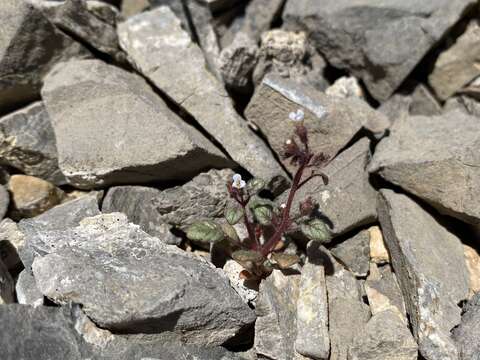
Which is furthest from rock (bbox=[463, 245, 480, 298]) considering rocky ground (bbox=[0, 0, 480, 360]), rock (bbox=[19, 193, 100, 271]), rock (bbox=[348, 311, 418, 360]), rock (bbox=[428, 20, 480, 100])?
rock (bbox=[19, 193, 100, 271])

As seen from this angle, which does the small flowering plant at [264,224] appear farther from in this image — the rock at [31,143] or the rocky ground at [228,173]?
the rock at [31,143]

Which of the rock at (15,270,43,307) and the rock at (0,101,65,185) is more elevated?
the rock at (0,101,65,185)

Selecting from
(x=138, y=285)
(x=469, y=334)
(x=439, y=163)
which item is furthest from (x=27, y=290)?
(x=439, y=163)

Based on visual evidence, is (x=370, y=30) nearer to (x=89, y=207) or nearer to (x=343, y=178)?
(x=343, y=178)

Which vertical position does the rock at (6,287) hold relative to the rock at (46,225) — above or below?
below

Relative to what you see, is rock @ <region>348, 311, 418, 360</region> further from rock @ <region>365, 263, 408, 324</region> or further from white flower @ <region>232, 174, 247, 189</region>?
white flower @ <region>232, 174, 247, 189</region>

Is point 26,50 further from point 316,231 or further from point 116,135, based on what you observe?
point 316,231

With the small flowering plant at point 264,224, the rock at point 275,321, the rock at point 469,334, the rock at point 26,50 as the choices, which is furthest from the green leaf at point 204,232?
the rock at point 26,50
